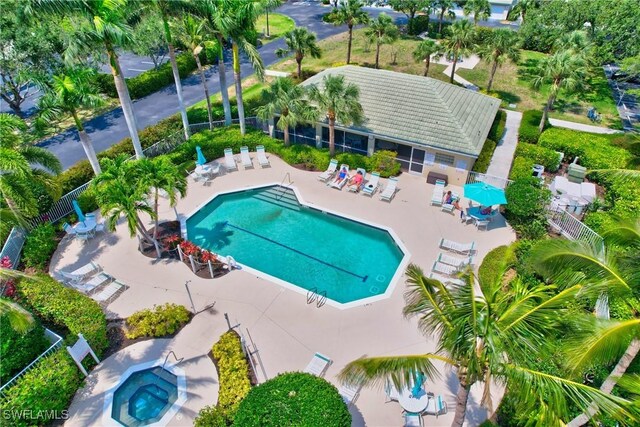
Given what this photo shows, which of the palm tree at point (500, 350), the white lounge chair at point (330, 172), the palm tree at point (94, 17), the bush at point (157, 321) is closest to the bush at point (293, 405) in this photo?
the palm tree at point (500, 350)

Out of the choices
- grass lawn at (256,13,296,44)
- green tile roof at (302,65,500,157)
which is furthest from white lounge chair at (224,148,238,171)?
grass lawn at (256,13,296,44)

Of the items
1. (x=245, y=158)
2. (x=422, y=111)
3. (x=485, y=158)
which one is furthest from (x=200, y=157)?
(x=485, y=158)

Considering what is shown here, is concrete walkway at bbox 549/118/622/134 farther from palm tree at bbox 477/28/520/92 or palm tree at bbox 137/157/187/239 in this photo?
palm tree at bbox 137/157/187/239

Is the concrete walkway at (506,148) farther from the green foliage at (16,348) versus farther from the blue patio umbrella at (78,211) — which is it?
the green foliage at (16,348)

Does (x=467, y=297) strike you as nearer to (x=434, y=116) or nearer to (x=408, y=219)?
(x=408, y=219)

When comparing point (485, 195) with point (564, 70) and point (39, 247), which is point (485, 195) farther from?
point (39, 247)
